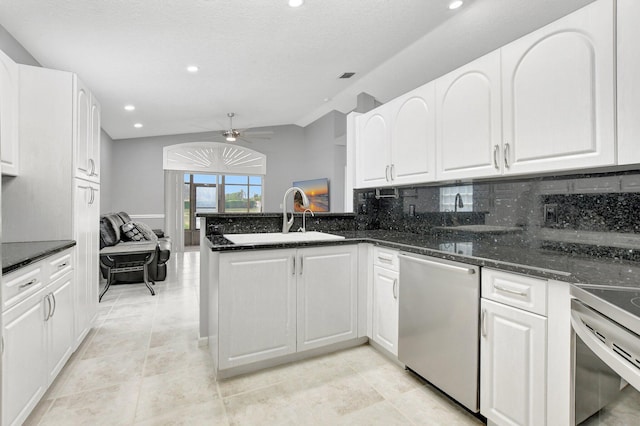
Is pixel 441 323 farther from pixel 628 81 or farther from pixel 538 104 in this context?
pixel 628 81

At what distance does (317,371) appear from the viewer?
2.09 m

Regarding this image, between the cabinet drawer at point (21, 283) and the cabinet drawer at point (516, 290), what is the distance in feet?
7.01

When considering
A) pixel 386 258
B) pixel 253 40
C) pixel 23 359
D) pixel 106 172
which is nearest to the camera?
pixel 23 359

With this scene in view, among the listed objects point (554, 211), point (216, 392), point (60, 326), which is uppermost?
point (554, 211)

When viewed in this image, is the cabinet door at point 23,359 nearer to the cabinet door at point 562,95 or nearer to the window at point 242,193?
the cabinet door at point 562,95

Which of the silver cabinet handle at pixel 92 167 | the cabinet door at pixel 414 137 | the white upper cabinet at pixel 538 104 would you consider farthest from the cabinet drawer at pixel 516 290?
the silver cabinet handle at pixel 92 167

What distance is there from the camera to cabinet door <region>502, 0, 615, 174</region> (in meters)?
→ 1.34

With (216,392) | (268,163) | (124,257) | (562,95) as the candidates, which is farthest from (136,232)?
(562,95)

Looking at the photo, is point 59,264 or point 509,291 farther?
point 59,264

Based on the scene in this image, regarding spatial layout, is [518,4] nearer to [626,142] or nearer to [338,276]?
[626,142]

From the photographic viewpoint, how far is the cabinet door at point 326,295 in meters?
2.16

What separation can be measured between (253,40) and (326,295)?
266 centimetres

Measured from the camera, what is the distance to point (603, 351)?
887 mm

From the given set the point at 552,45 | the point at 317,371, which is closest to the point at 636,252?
the point at 552,45
